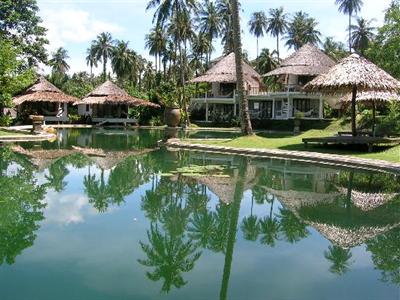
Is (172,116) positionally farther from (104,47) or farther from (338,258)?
(104,47)

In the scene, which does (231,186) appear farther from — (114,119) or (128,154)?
(114,119)

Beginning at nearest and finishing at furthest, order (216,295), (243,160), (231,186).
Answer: (216,295) → (231,186) → (243,160)

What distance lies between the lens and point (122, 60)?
224 ft

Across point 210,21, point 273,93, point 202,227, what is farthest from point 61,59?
point 202,227

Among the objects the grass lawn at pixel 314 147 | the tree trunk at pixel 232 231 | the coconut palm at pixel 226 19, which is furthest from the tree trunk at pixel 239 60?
the coconut palm at pixel 226 19

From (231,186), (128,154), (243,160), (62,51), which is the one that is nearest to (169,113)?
(128,154)

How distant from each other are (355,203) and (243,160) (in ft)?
26.8

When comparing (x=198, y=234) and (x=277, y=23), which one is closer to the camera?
(x=198, y=234)

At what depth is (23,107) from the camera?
4828 cm

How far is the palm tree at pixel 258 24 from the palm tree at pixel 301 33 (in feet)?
12.1

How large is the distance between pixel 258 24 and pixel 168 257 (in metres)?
65.6

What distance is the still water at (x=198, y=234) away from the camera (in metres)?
5.93

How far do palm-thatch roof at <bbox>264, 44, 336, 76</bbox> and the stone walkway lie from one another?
1853cm

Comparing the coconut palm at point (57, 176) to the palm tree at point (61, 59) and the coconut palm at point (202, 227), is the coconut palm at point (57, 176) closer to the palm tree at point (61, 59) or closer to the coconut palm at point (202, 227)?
the coconut palm at point (202, 227)
